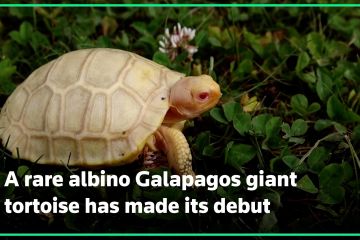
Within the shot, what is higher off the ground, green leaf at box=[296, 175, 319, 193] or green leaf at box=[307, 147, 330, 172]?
green leaf at box=[307, 147, 330, 172]

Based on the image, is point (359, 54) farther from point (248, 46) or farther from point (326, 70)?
point (248, 46)

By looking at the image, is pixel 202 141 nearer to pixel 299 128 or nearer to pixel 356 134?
pixel 299 128

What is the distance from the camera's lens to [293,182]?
1227 mm

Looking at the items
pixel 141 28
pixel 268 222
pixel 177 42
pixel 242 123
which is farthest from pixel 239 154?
pixel 141 28

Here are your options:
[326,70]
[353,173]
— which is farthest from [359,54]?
[353,173]

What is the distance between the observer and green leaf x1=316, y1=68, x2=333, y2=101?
1450 mm

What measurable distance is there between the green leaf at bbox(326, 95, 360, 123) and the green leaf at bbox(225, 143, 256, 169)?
238 millimetres

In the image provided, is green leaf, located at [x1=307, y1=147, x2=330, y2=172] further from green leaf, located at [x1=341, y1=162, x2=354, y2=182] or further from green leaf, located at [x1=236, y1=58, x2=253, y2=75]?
green leaf, located at [x1=236, y1=58, x2=253, y2=75]

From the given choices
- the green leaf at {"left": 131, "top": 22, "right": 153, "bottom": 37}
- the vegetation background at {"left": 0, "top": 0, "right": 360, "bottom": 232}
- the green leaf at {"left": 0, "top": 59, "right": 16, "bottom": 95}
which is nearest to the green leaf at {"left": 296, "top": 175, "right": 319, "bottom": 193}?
→ the vegetation background at {"left": 0, "top": 0, "right": 360, "bottom": 232}

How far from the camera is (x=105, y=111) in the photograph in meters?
1.21

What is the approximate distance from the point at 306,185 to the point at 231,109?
269 millimetres

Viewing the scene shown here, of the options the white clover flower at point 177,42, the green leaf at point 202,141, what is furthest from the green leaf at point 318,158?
the white clover flower at point 177,42

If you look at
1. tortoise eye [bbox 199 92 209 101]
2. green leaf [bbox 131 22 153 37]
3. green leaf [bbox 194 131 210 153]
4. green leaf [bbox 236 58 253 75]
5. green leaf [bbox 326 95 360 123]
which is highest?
green leaf [bbox 131 22 153 37]

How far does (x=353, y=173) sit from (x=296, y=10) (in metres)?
0.69
